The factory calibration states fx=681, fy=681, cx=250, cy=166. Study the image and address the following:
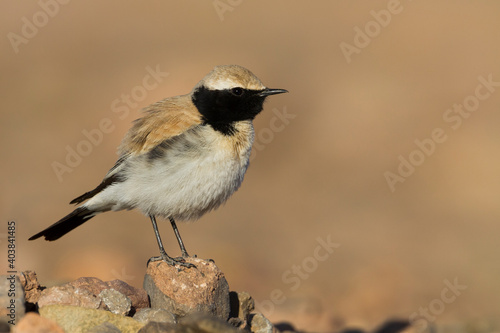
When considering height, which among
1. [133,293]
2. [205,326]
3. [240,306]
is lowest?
[240,306]

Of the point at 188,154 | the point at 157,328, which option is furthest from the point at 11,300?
the point at 188,154

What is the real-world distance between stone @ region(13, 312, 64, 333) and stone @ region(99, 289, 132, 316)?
0.84m

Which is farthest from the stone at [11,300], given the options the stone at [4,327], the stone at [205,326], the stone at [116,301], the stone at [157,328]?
the stone at [205,326]

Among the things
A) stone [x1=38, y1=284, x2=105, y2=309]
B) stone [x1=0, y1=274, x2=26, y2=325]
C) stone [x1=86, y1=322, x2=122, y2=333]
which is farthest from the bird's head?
stone [x1=0, y1=274, x2=26, y2=325]

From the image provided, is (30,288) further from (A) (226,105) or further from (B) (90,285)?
(A) (226,105)

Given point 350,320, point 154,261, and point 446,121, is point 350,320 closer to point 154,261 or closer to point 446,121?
point 154,261

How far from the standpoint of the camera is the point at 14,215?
14703 millimetres

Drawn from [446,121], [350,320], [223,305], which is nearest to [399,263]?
[350,320]

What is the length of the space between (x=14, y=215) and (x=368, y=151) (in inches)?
333

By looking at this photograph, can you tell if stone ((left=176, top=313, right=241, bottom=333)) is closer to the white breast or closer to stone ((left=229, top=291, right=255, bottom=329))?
stone ((left=229, top=291, right=255, bottom=329))

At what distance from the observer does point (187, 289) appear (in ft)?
22.8

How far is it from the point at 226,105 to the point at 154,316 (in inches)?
104

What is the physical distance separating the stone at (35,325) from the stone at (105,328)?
0.29 m

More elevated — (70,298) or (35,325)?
(35,325)
